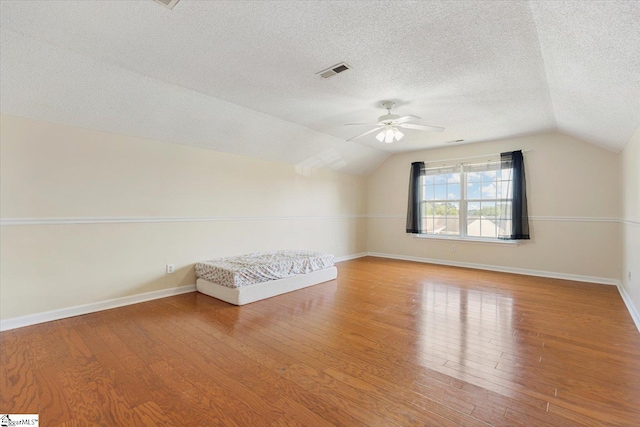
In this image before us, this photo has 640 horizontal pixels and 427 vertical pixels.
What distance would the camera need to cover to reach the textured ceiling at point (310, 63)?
6.38 ft

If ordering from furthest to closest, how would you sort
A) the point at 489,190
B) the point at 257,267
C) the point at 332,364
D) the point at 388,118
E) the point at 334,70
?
the point at 489,190, the point at 257,267, the point at 388,118, the point at 334,70, the point at 332,364

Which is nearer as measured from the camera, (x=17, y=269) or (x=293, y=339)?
(x=293, y=339)

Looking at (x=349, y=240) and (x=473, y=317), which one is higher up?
(x=349, y=240)

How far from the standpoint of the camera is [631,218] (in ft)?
11.3

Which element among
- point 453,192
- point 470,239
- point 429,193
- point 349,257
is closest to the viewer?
point 470,239

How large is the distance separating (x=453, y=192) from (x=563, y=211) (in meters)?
1.82

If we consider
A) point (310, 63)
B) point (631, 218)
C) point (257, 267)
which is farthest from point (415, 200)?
point (310, 63)

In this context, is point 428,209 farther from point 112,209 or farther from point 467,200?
point 112,209

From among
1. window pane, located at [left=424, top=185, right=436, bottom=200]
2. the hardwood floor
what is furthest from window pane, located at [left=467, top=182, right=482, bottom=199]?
the hardwood floor

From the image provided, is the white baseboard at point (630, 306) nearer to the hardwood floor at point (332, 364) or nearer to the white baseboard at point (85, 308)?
the hardwood floor at point (332, 364)

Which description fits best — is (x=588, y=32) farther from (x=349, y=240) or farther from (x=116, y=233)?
(x=349, y=240)

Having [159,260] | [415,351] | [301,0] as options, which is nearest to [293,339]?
[415,351]

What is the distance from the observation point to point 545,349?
238 cm

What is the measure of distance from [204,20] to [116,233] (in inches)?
105
